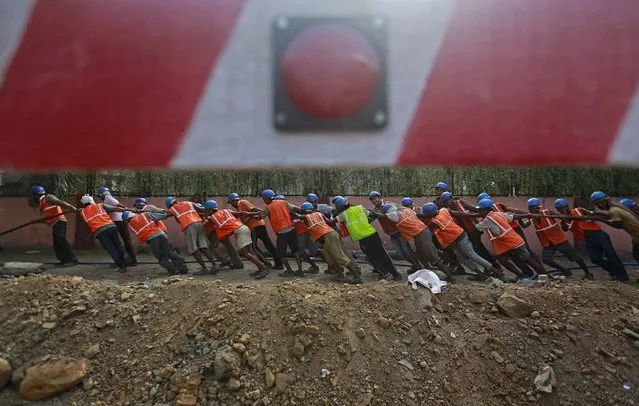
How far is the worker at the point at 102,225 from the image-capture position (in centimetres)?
782

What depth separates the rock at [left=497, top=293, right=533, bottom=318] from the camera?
5.38m

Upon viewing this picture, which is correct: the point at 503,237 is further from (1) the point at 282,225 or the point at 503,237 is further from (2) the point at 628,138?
(2) the point at 628,138

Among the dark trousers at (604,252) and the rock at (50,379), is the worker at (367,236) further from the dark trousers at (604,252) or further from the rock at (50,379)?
the rock at (50,379)

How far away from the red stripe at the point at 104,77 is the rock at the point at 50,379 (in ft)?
16.7

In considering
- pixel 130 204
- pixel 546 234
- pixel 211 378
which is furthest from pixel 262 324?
pixel 130 204

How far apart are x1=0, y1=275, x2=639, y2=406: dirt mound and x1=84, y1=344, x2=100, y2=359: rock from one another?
0.04ft

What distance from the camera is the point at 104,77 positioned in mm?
577

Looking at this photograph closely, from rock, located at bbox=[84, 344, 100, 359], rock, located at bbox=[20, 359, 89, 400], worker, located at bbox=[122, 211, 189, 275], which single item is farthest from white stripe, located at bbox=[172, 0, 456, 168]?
worker, located at bbox=[122, 211, 189, 275]

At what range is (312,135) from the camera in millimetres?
563

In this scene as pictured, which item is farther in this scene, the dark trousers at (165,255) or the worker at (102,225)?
the worker at (102,225)

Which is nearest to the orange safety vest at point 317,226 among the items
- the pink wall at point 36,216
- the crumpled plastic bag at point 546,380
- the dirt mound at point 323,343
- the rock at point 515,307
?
the dirt mound at point 323,343

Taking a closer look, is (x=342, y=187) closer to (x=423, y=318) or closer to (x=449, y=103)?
(x=423, y=318)

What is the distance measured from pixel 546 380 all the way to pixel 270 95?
5.08 m

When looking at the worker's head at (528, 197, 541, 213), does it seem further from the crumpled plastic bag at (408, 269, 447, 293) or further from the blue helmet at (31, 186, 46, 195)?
the blue helmet at (31, 186, 46, 195)
